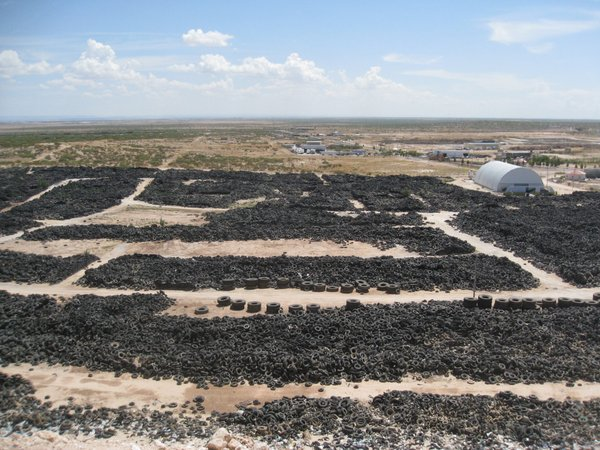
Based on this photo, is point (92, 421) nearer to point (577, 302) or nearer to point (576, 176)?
point (577, 302)

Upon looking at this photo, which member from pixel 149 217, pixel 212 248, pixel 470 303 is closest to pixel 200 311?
pixel 212 248

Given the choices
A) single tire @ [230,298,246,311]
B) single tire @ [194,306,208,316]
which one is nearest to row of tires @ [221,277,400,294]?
single tire @ [230,298,246,311]

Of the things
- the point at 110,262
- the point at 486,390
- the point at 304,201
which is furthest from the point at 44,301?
the point at 304,201

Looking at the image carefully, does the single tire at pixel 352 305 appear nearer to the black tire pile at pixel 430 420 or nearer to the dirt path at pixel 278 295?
the dirt path at pixel 278 295

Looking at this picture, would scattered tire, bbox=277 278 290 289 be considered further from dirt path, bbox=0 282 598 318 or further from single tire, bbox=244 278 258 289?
single tire, bbox=244 278 258 289

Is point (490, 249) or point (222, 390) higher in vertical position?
point (490, 249)

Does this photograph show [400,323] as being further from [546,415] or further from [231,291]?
[231,291]
